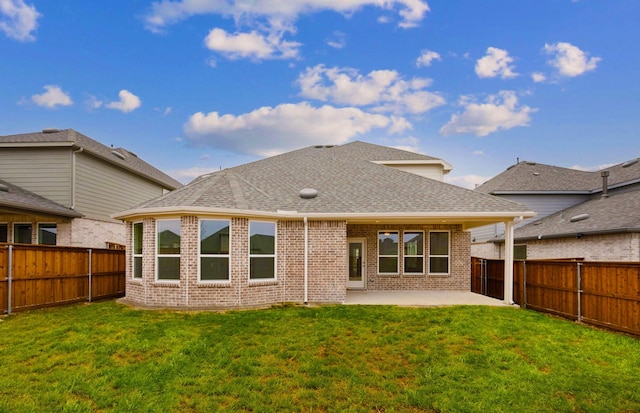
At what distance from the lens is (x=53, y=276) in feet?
35.5

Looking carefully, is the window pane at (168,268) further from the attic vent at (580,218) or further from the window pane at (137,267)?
the attic vent at (580,218)

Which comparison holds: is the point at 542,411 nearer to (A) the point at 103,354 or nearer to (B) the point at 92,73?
(A) the point at 103,354

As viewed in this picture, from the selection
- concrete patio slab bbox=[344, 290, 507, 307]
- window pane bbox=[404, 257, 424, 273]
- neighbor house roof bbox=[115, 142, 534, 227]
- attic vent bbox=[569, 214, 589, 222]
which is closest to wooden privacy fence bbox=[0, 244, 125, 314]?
neighbor house roof bbox=[115, 142, 534, 227]

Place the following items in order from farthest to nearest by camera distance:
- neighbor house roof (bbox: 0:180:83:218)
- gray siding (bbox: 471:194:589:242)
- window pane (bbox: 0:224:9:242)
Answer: gray siding (bbox: 471:194:589:242), window pane (bbox: 0:224:9:242), neighbor house roof (bbox: 0:180:83:218)

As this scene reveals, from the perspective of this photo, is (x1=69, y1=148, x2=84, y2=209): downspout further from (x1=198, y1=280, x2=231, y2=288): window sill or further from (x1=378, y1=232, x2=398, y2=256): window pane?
(x1=378, y1=232, x2=398, y2=256): window pane

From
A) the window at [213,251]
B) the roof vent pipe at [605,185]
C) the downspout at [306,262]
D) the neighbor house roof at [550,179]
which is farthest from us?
the neighbor house roof at [550,179]

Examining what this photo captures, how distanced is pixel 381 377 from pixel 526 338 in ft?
12.4

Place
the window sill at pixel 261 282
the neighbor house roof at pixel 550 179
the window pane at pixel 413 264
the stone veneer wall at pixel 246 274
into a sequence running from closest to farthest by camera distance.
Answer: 1. the stone veneer wall at pixel 246 274
2. the window sill at pixel 261 282
3. the window pane at pixel 413 264
4. the neighbor house roof at pixel 550 179

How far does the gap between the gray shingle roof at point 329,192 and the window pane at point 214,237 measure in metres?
0.55

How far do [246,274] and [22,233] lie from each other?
34.1 ft

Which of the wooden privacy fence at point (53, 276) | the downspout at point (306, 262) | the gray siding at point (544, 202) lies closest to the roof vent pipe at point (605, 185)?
the gray siding at point (544, 202)

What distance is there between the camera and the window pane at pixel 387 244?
1441 centimetres

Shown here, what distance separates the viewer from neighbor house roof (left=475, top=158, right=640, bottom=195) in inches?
796

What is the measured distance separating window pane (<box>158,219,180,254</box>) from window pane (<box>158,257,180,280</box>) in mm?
221
